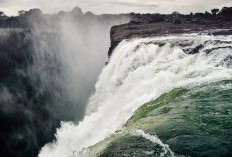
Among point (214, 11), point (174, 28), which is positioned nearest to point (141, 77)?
point (174, 28)

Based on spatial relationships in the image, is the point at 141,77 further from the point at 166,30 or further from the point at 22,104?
the point at 166,30

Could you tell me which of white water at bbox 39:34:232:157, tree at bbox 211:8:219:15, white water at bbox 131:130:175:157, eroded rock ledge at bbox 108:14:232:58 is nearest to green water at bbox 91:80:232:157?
white water at bbox 131:130:175:157

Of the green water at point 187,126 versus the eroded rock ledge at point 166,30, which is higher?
the green water at point 187,126

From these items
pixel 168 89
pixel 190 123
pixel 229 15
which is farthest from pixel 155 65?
pixel 229 15

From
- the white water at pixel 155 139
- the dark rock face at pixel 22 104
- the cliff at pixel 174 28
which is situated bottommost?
the dark rock face at pixel 22 104

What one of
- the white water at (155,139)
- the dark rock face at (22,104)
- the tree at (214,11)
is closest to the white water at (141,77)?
the white water at (155,139)

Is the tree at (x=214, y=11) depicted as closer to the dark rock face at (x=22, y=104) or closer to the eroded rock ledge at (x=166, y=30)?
the eroded rock ledge at (x=166, y=30)

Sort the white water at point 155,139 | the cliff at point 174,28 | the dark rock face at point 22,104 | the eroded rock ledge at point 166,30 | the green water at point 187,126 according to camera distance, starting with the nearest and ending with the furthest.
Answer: the white water at point 155,139 → the green water at point 187,126 → the dark rock face at point 22,104 → the eroded rock ledge at point 166,30 → the cliff at point 174,28
